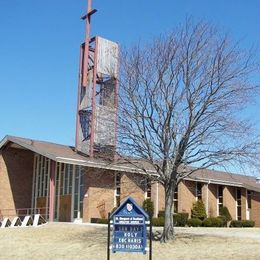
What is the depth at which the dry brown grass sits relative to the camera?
17.4 meters

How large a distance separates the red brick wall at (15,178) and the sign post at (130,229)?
79.5 feet

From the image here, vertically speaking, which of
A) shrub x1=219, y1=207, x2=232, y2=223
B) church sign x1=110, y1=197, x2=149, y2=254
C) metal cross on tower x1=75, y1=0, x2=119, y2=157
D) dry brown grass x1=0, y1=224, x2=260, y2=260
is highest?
metal cross on tower x1=75, y1=0, x2=119, y2=157

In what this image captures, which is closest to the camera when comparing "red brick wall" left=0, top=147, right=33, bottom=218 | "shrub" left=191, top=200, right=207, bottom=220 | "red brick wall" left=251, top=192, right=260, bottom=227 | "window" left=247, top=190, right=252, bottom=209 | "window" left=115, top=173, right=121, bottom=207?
"window" left=115, top=173, right=121, bottom=207

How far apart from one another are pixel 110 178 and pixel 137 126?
39.2 ft

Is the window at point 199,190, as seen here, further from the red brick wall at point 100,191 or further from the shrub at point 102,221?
the shrub at point 102,221

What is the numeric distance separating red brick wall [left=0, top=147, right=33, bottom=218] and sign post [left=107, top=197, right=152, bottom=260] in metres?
24.2

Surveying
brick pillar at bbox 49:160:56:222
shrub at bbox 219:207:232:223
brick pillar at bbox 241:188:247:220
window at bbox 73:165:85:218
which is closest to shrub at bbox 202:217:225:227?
shrub at bbox 219:207:232:223

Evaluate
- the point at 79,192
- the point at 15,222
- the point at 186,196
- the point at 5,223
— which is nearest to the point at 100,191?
the point at 79,192

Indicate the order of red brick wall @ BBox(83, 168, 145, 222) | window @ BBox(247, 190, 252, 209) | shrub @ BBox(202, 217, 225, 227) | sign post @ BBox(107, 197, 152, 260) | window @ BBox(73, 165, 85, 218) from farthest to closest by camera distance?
1. window @ BBox(247, 190, 252, 209)
2. shrub @ BBox(202, 217, 225, 227)
3. window @ BBox(73, 165, 85, 218)
4. red brick wall @ BBox(83, 168, 145, 222)
5. sign post @ BBox(107, 197, 152, 260)

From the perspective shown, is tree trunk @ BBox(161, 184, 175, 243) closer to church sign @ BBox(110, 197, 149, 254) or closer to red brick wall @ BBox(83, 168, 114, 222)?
church sign @ BBox(110, 197, 149, 254)

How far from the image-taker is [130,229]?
13617 millimetres

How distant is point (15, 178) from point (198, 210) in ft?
44.4

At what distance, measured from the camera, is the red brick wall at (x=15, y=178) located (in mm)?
36750

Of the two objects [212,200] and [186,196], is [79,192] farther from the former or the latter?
[212,200]
